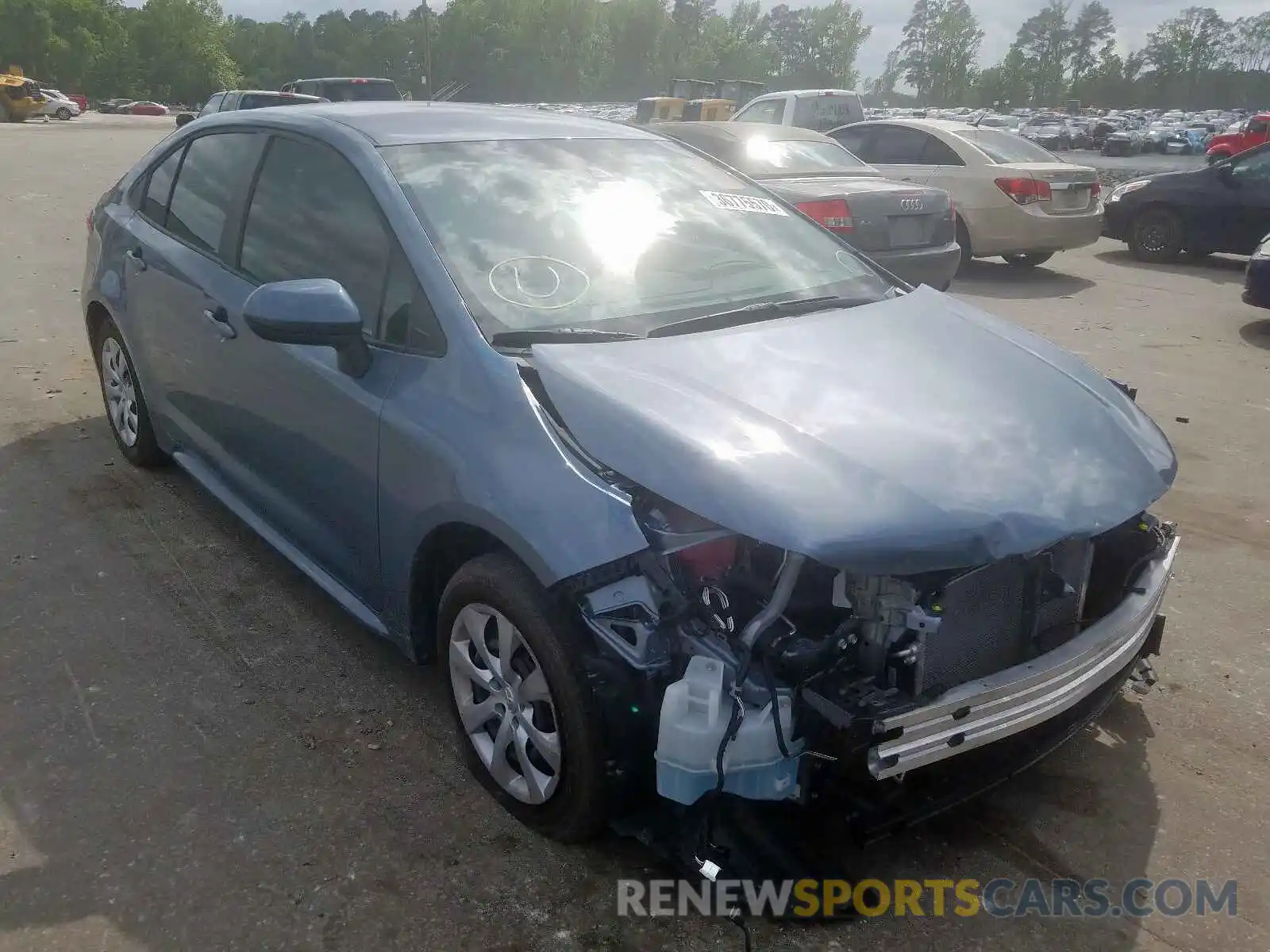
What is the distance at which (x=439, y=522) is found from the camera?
278 centimetres

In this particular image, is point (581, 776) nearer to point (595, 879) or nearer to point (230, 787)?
point (595, 879)

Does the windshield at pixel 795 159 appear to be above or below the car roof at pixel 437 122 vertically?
below

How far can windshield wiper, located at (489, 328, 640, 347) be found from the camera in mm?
2855

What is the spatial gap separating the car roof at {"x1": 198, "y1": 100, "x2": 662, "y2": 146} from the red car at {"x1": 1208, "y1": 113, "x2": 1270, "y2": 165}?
2679cm

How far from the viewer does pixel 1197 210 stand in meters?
11.5

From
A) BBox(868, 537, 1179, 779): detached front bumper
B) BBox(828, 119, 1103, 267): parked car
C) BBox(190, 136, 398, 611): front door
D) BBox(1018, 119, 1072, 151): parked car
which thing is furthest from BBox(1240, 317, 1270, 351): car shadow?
BBox(1018, 119, 1072, 151): parked car

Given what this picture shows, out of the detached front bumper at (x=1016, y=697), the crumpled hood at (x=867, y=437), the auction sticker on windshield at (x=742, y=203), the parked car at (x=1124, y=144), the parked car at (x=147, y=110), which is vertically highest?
the auction sticker on windshield at (x=742, y=203)

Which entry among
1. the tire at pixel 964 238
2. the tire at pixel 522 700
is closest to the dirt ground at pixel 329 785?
the tire at pixel 522 700

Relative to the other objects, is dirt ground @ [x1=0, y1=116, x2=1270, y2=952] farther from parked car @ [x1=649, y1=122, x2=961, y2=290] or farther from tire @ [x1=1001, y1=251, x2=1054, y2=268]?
tire @ [x1=1001, y1=251, x2=1054, y2=268]

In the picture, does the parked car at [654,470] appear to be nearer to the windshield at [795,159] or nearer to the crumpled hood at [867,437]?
the crumpled hood at [867,437]

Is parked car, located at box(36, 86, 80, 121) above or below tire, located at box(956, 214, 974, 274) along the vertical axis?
below

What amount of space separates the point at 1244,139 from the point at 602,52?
96.8m

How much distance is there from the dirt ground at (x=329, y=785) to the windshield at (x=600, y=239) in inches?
53.1

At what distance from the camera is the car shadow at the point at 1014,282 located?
1027 centimetres
